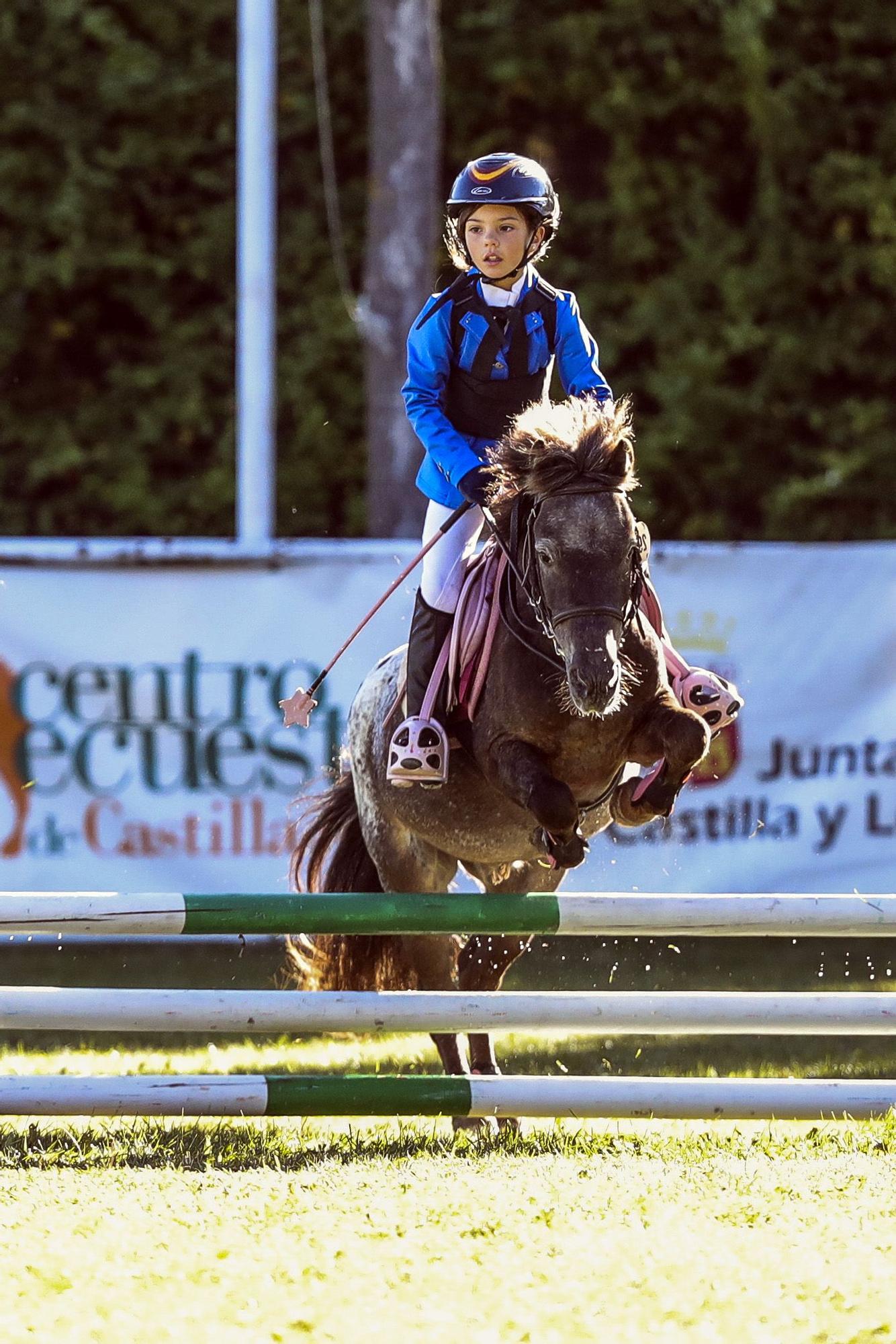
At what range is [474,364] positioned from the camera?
5.04 m

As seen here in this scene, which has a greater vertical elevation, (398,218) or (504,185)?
(398,218)

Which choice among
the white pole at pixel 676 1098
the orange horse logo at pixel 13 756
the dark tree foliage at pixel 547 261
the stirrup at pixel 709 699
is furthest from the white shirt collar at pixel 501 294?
the dark tree foliage at pixel 547 261

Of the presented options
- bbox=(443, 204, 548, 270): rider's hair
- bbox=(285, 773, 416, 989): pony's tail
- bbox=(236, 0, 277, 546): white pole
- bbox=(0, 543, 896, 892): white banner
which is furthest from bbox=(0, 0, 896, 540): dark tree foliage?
bbox=(443, 204, 548, 270): rider's hair

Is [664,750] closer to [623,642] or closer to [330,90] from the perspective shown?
[623,642]

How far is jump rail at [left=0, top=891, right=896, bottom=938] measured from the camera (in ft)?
15.0

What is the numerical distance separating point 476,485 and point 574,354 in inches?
20.0

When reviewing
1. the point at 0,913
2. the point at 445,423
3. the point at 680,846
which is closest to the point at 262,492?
the point at 680,846

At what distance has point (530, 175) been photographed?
484 centimetres

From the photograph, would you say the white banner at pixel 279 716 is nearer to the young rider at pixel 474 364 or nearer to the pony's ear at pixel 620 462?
the young rider at pixel 474 364

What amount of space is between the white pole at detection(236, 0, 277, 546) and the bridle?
179 inches

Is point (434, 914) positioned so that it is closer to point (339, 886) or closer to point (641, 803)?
point (641, 803)

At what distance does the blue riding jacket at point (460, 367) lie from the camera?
16.3ft

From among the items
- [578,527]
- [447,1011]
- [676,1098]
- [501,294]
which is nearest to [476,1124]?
[447,1011]

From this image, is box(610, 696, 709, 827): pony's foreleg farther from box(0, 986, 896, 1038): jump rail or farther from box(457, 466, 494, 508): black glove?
box(457, 466, 494, 508): black glove
